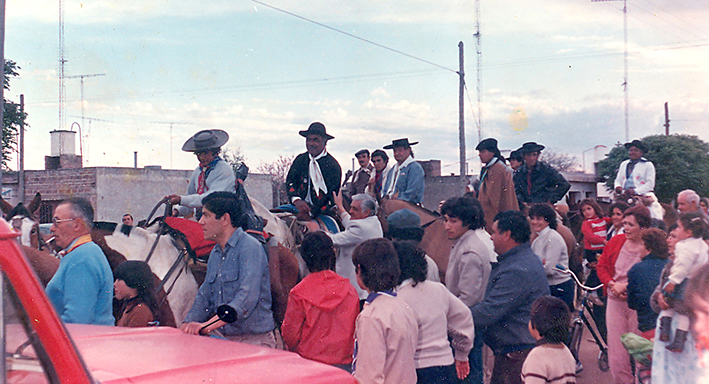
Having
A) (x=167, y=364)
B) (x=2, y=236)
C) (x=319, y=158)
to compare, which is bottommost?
(x=167, y=364)

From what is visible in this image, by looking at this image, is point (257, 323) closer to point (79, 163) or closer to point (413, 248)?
point (413, 248)

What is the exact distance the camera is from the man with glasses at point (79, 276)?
10.9 ft

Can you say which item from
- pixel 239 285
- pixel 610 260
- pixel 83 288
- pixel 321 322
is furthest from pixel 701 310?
pixel 83 288

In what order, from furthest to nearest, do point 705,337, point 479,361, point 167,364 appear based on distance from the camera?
Result: 1. point 479,361
2. point 705,337
3. point 167,364

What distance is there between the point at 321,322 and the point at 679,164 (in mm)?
16308

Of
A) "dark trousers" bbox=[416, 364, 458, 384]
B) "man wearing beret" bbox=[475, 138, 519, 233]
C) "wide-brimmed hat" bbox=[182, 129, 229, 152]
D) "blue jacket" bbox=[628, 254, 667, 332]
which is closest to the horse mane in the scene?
"wide-brimmed hat" bbox=[182, 129, 229, 152]

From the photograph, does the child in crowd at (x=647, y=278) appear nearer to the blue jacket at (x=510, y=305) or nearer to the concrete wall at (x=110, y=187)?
the blue jacket at (x=510, y=305)

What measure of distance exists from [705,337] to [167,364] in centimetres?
315

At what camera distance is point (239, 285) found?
12.8ft

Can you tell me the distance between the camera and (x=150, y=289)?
174 inches

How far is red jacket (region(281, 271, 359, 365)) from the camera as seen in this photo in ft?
12.4

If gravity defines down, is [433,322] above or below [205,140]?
below

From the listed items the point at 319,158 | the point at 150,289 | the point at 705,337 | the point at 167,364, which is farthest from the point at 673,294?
the point at 319,158

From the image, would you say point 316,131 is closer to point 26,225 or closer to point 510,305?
point 26,225
